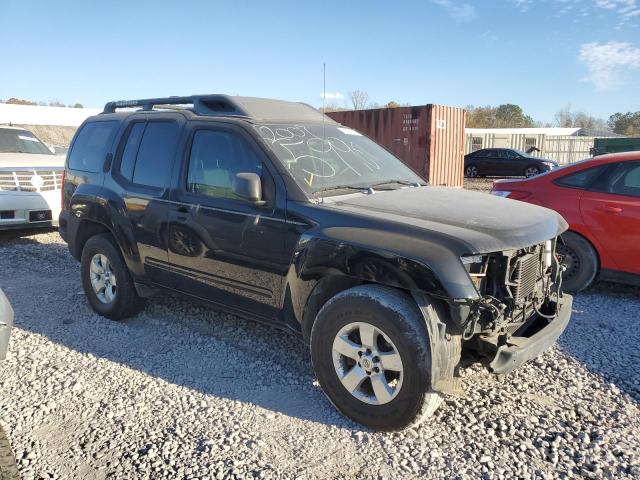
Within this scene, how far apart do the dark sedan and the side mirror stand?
21541mm

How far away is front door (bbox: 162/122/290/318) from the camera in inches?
136

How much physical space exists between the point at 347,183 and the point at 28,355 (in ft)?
9.47

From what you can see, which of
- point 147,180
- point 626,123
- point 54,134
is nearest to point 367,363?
point 147,180

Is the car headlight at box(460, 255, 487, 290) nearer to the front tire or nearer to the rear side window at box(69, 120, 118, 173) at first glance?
the front tire

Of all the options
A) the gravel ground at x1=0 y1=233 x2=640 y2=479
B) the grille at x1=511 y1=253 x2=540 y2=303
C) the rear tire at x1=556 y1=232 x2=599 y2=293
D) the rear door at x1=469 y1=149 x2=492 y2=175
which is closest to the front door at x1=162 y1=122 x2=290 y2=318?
the gravel ground at x1=0 y1=233 x2=640 y2=479

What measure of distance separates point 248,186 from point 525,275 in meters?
1.80

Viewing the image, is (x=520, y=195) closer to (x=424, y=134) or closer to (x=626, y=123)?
(x=424, y=134)

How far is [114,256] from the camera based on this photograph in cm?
466

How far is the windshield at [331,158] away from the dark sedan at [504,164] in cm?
2022

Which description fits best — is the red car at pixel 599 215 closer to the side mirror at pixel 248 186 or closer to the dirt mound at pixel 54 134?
the side mirror at pixel 248 186

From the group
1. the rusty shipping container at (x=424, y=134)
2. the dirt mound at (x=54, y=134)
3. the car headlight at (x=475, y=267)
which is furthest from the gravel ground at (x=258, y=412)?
the dirt mound at (x=54, y=134)

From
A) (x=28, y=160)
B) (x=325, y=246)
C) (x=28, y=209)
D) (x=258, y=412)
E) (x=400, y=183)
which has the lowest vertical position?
(x=258, y=412)

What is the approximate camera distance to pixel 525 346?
3.03m

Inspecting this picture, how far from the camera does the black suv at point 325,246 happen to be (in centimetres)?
284
